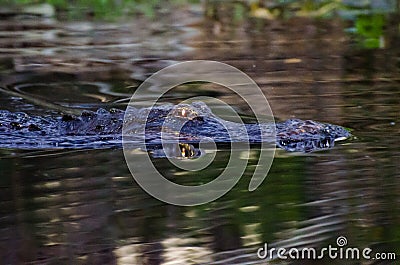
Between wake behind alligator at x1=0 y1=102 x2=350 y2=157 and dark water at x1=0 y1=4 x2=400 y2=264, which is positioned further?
wake behind alligator at x1=0 y1=102 x2=350 y2=157

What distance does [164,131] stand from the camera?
204 inches

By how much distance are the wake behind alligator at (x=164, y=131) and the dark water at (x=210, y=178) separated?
151 mm

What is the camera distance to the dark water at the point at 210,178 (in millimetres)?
3570

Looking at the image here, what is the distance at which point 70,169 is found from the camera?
4613 mm

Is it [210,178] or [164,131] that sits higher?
[164,131]

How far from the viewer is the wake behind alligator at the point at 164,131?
5102 mm

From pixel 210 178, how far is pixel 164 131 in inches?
31.6

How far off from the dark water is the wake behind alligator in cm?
15

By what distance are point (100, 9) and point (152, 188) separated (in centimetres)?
795

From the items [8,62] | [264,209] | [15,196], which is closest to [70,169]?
[15,196]

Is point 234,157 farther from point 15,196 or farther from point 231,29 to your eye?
point 231,29

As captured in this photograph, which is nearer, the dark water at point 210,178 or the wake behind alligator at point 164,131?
the dark water at point 210,178

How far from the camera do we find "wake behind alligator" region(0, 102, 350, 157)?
5.10 meters

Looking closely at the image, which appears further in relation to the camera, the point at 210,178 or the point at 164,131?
the point at 164,131
